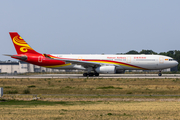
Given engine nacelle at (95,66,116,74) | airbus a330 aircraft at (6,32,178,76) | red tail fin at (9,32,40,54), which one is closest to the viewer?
engine nacelle at (95,66,116,74)

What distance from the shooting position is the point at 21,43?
59594 mm

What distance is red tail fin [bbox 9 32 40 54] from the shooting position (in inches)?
2341

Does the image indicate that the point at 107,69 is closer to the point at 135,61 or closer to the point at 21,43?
the point at 135,61

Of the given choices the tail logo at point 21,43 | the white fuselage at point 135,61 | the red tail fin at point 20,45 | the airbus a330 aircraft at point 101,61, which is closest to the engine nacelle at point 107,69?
the airbus a330 aircraft at point 101,61

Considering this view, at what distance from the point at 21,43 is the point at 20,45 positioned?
0.48m

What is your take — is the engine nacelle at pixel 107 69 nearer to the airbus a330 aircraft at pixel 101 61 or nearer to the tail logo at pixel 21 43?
the airbus a330 aircraft at pixel 101 61

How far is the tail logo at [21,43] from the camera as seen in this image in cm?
5947

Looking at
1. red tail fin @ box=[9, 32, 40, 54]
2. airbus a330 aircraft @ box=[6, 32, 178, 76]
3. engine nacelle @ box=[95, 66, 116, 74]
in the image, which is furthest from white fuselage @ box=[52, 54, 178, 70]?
red tail fin @ box=[9, 32, 40, 54]

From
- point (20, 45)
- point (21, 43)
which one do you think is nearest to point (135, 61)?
point (21, 43)

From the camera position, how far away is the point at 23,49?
5947 centimetres

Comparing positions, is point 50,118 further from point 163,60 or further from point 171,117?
point 163,60

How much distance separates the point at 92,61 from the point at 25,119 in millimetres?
42811

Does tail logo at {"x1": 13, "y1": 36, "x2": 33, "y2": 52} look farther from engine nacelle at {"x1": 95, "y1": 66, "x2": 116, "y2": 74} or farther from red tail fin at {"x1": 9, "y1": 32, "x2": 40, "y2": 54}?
engine nacelle at {"x1": 95, "y1": 66, "x2": 116, "y2": 74}

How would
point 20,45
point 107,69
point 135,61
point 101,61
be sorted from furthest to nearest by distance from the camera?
1. point 20,45
2. point 101,61
3. point 135,61
4. point 107,69
